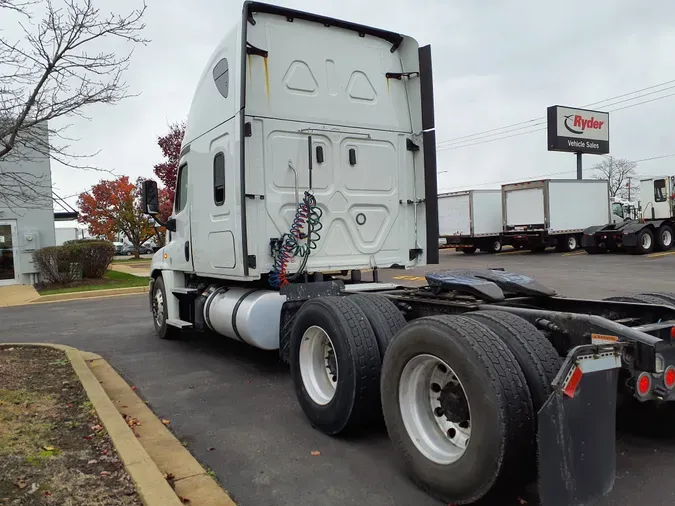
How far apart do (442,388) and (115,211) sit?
3783 cm

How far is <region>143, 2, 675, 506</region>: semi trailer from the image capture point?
280cm

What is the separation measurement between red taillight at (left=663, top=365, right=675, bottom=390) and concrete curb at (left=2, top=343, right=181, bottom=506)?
2.62 m

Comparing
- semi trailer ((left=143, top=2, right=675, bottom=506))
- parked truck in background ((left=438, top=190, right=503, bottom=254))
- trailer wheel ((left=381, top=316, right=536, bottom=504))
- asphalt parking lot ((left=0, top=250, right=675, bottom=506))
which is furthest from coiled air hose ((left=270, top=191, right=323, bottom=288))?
parked truck in background ((left=438, top=190, right=503, bottom=254))

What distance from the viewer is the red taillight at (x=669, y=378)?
116 inches

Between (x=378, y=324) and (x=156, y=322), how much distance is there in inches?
222

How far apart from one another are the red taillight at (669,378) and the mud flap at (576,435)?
482 mm

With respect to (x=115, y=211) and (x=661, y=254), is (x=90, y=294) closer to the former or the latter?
(x=661, y=254)

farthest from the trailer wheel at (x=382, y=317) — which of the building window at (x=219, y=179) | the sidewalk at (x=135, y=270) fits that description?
the sidewalk at (x=135, y=270)

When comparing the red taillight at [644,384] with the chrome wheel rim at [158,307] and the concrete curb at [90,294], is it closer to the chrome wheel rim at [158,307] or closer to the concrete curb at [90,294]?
the chrome wheel rim at [158,307]

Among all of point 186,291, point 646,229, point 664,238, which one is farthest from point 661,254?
point 186,291

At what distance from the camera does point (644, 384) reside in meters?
2.88

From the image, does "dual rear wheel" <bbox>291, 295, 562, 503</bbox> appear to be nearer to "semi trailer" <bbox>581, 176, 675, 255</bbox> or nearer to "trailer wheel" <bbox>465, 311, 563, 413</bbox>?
"trailer wheel" <bbox>465, 311, 563, 413</bbox>

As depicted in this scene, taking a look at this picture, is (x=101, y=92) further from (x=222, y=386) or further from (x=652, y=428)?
(x=652, y=428)

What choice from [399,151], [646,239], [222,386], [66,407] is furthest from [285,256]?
[646,239]
